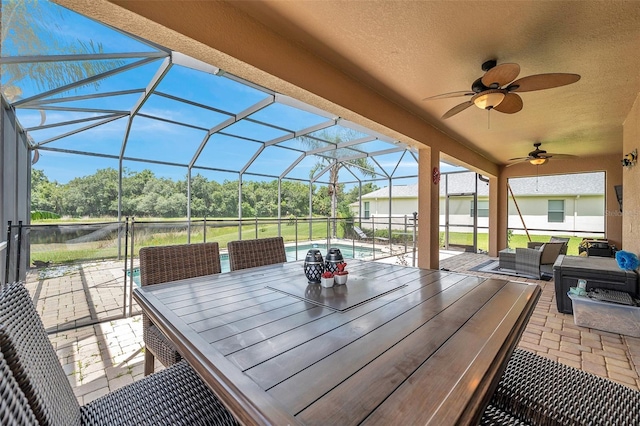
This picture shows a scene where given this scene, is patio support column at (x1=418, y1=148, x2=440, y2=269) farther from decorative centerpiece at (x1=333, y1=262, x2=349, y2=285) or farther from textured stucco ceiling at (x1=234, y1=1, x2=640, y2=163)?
decorative centerpiece at (x1=333, y1=262, x2=349, y2=285)

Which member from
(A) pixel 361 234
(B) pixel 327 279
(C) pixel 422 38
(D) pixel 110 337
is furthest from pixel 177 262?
(A) pixel 361 234

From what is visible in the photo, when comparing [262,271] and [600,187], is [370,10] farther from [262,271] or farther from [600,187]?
[600,187]

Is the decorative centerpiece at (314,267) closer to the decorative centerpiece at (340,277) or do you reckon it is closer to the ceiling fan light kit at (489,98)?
the decorative centerpiece at (340,277)

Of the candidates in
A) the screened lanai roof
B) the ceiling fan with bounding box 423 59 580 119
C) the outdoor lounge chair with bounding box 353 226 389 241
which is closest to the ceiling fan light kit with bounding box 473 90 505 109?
the ceiling fan with bounding box 423 59 580 119

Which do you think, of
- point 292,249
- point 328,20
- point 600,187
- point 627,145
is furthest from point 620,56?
point 600,187

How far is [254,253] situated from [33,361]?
67.8 inches

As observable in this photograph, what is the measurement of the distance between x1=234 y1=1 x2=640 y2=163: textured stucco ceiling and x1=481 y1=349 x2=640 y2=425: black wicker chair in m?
2.22

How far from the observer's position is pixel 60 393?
91 centimetres

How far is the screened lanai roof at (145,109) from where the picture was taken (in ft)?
8.49

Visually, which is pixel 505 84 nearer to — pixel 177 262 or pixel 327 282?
pixel 327 282

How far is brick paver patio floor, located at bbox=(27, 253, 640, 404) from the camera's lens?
7.08 feet

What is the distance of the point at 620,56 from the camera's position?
2480mm

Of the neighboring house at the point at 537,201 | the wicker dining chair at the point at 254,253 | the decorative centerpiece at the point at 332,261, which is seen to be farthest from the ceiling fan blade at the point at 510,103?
the neighboring house at the point at 537,201

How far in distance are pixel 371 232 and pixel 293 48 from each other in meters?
5.44
